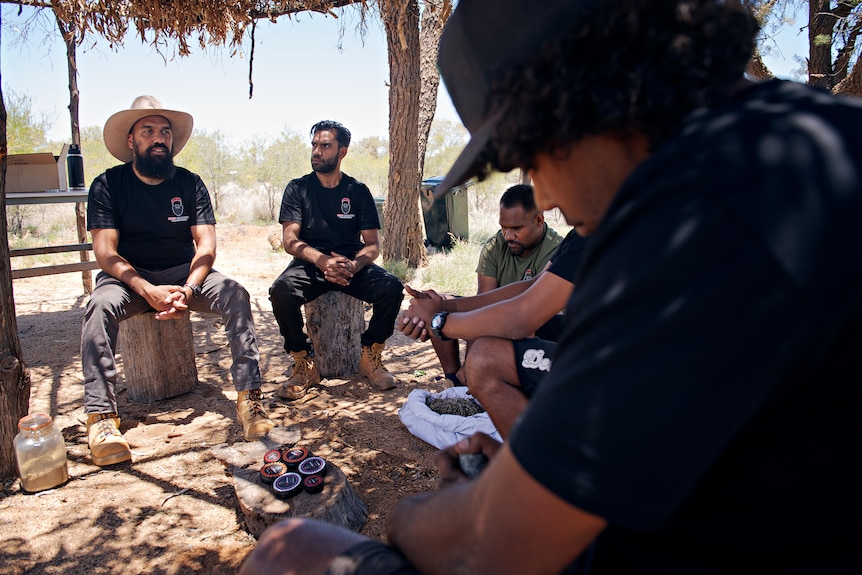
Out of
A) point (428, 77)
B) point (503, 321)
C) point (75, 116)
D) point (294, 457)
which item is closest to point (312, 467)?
point (294, 457)

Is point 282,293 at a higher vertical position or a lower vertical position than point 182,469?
higher

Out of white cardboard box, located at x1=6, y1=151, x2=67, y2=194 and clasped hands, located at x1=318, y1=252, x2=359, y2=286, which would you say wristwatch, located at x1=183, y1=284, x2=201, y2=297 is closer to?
clasped hands, located at x1=318, y1=252, x2=359, y2=286

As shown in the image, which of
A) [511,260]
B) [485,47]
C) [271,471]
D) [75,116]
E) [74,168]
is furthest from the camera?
[75,116]

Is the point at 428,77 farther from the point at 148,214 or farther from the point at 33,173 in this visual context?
the point at 148,214

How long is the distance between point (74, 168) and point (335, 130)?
3.56 meters

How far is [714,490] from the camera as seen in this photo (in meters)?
0.82

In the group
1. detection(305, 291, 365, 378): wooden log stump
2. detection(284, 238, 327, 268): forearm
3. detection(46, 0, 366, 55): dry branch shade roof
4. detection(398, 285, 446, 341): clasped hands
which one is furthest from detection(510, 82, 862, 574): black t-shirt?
detection(46, 0, 366, 55): dry branch shade roof

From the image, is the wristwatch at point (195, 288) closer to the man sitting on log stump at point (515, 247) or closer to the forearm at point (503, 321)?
the man sitting on log stump at point (515, 247)

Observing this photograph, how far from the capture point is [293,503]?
2.77 meters

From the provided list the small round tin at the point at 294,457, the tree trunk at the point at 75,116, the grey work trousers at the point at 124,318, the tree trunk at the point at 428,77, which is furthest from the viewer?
the tree trunk at the point at 428,77

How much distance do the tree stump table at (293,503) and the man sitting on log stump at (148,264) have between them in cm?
86

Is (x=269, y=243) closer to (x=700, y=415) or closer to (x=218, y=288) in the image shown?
(x=218, y=288)

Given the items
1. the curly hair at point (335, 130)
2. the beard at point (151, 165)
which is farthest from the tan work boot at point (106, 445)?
the curly hair at point (335, 130)

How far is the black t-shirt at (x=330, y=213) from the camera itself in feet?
16.9
